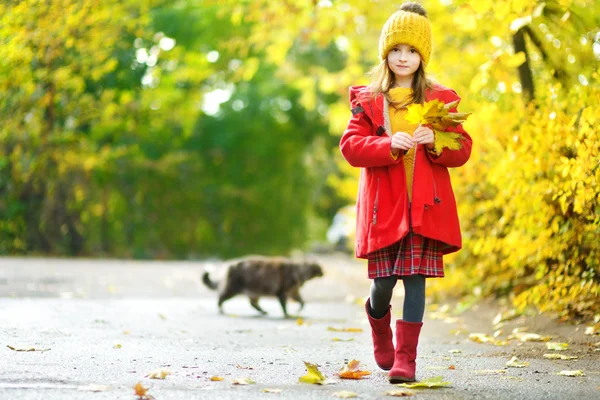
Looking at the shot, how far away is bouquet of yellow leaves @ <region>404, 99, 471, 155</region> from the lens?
401 centimetres

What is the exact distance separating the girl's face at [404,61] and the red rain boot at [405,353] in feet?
4.10

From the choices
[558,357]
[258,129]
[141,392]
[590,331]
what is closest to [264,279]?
[590,331]

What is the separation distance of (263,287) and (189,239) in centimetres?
1076

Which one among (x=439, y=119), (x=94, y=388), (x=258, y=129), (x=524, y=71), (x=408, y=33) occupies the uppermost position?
(x=258, y=129)

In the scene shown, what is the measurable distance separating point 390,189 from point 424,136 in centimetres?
31

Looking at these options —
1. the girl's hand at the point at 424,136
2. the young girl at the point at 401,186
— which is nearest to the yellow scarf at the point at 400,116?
the young girl at the point at 401,186

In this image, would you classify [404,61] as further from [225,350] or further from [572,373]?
[225,350]

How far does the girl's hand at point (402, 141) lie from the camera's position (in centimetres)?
398

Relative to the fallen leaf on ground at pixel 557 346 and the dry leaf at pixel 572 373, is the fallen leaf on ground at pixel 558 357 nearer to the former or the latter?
the fallen leaf on ground at pixel 557 346

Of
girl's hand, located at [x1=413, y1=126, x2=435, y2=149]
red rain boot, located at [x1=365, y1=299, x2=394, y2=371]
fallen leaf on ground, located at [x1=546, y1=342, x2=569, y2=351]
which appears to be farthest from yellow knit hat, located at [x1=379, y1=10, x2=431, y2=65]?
fallen leaf on ground, located at [x1=546, y1=342, x2=569, y2=351]

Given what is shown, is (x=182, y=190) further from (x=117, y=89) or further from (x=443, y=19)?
(x=443, y=19)

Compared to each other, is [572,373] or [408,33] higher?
[408,33]

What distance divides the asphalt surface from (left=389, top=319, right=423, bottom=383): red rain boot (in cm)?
9

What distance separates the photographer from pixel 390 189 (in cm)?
414
